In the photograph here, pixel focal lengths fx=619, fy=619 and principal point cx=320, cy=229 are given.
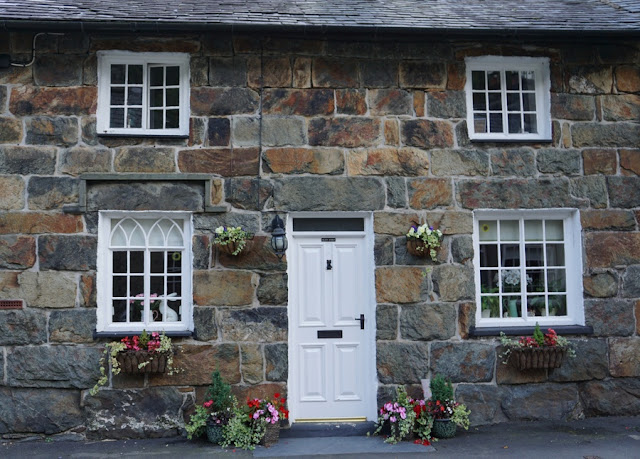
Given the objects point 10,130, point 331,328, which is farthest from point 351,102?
point 10,130

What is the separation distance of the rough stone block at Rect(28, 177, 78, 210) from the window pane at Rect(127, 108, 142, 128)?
94 cm

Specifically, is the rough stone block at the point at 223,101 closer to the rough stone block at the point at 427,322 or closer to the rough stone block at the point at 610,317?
the rough stone block at the point at 427,322

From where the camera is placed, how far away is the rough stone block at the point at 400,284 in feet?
23.6

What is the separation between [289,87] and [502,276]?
11.2 ft

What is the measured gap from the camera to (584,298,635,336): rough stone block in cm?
738

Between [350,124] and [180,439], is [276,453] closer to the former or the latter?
[180,439]

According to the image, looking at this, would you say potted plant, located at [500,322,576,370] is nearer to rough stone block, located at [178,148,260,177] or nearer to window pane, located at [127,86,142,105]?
rough stone block, located at [178,148,260,177]

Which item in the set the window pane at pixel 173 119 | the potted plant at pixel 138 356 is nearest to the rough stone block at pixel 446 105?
the window pane at pixel 173 119

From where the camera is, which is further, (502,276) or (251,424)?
(502,276)

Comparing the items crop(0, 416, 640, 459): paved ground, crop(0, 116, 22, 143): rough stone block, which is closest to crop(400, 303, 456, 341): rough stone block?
Answer: crop(0, 416, 640, 459): paved ground

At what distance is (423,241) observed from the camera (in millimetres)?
7082

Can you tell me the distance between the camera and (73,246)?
22.9ft

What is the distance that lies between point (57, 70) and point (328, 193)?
11.3 feet

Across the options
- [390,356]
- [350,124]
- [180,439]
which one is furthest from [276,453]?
[350,124]
